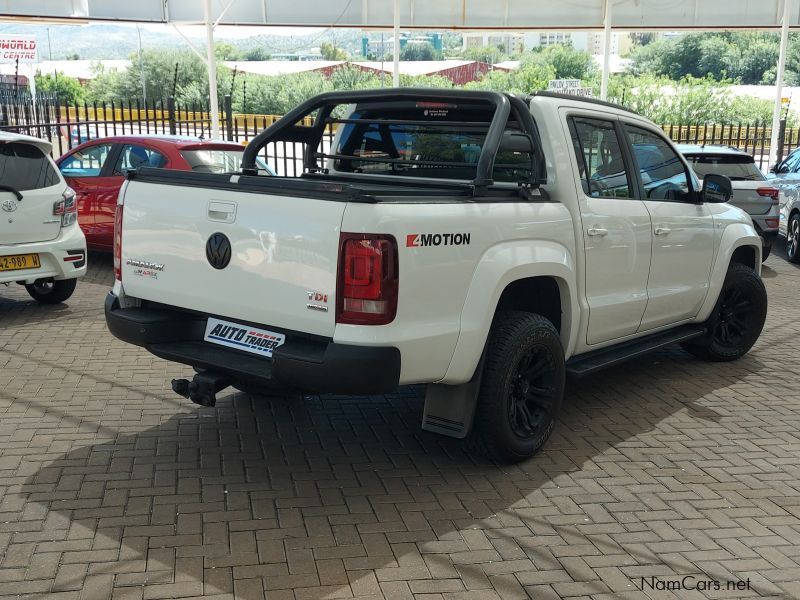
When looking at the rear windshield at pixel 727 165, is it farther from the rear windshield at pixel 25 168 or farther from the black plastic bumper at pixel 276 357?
the black plastic bumper at pixel 276 357

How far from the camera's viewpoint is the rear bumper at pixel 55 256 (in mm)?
8188

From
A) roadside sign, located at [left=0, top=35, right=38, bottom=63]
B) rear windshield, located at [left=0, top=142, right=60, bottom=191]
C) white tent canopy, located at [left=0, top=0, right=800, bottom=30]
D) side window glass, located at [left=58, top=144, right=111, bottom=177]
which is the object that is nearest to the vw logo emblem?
rear windshield, located at [left=0, top=142, right=60, bottom=191]

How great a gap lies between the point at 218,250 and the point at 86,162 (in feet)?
25.0

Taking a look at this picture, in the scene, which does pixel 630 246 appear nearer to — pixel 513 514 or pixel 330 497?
pixel 513 514

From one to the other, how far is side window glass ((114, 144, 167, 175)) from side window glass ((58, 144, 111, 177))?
0.29 m

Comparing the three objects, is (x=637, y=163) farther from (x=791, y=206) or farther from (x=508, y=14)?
(x=508, y=14)

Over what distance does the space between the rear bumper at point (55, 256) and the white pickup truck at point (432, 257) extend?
3074 millimetres

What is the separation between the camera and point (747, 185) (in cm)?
1201

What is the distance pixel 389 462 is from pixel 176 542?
1.43 meters

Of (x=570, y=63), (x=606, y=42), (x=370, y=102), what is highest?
(x=570, y=63)

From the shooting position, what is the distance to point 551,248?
16.5ft

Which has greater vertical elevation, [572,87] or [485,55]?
[485,55]

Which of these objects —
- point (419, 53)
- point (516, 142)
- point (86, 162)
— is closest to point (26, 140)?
point (86, 162)

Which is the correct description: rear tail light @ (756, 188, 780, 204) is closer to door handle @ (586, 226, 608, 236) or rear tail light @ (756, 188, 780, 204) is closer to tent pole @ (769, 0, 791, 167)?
tent pole @ (769, 0, 791, 167)
